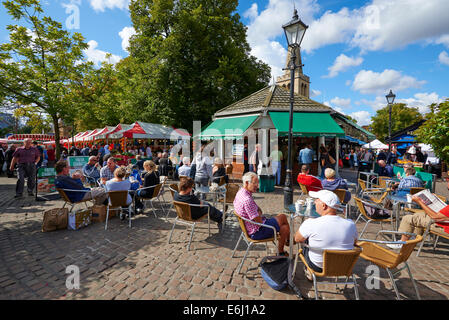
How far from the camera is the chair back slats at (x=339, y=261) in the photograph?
2.23 metres

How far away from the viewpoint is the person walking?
7426 mm

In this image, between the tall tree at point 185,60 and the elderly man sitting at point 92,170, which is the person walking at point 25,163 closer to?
the elderly man sitting at point 92,170

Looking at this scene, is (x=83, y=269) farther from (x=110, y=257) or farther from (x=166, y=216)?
(x=166, y=216)

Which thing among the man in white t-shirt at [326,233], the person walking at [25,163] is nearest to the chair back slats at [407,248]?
the man in white t-shirt at [326,233]

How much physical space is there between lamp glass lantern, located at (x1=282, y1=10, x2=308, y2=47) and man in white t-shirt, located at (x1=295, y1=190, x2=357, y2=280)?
503cm

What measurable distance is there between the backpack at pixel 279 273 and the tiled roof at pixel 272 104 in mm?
9035

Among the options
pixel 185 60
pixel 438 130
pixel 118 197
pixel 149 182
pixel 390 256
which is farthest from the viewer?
pixel 185 60

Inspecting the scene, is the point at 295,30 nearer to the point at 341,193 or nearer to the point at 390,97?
the point at 341,193

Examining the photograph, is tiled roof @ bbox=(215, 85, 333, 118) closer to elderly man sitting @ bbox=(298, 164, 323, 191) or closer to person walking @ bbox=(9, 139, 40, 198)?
elderly man sitting @ bbox=(298, 164, 323, 191)

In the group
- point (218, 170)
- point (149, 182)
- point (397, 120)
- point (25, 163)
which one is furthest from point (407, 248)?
point (397, 120)

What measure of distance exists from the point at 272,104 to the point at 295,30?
5570mm

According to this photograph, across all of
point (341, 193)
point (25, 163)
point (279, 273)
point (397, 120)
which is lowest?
point (279, 273)

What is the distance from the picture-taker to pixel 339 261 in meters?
Result: 2.30
